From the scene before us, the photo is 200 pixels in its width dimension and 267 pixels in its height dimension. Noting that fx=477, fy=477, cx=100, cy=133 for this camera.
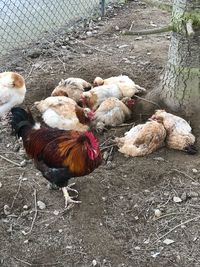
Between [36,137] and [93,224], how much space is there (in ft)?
2.76

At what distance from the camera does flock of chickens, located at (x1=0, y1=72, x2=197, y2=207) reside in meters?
3.75

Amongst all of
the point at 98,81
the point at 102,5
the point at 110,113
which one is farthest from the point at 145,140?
the point at 102,5

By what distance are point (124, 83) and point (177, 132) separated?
3.38 ft

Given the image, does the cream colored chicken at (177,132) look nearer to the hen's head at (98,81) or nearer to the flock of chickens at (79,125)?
the flock of chickens at (79,125)

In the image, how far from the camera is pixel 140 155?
430 cm

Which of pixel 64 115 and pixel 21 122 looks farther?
pixel 64 115

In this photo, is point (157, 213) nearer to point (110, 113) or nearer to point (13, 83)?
point (110, 113)

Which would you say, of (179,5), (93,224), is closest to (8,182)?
(93,224)

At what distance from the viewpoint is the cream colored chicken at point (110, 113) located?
4.70 metres

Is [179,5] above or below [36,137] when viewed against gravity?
above

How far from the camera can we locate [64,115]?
461 centimetres

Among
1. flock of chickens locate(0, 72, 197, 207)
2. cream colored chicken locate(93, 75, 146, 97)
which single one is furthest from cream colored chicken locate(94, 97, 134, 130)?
cream colored chicken locate(93, 75, 146, 97)

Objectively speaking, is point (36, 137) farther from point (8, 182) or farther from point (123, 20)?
point (123, 20)

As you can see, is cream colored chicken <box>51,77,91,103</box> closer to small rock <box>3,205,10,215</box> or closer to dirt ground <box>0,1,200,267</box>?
dirt ground <box>0,1,200,267</box>
